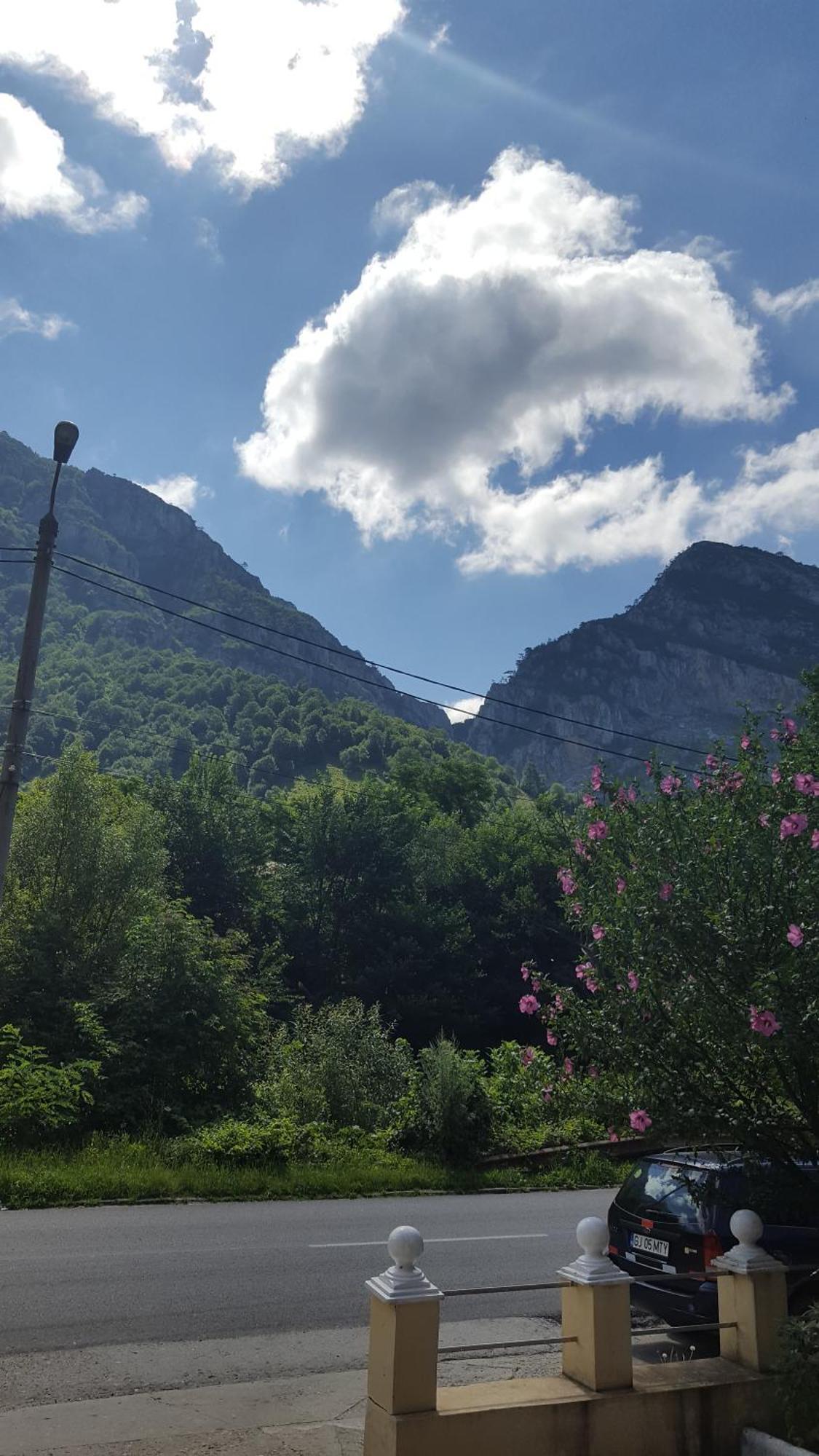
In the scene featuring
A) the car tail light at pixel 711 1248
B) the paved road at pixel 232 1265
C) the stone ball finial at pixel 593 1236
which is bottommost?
the paved road at pixel 232 1265

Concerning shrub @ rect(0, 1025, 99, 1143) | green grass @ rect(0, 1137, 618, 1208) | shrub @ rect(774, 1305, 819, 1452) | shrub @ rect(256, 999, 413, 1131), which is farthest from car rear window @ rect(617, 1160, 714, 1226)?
shrub @ rect(256, 999, 413, 1131)

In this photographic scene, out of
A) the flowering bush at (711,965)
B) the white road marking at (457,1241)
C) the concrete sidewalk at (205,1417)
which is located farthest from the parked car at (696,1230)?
the white road marking at (457,1241)

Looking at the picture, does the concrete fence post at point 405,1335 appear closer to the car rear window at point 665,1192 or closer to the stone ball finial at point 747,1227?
the stone ball finial at point 747,1227

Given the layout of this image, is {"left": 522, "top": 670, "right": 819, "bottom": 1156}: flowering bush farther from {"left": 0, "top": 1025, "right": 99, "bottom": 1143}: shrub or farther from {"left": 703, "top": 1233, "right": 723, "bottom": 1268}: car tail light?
{"left": 0, "top": 1025, "right": 99, "bottom": 1143}: shrub

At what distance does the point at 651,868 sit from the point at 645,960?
A: 2.11 ft

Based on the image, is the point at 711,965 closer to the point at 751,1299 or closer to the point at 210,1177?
the point at 751,1299

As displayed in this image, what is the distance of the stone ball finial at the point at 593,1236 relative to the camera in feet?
17.7

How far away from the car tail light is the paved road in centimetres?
232

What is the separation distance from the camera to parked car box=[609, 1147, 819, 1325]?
7594 millimetres

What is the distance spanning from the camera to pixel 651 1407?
17.7ft

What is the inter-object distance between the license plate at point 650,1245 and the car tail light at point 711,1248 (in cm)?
40

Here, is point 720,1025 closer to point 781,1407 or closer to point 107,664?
point 781,1407

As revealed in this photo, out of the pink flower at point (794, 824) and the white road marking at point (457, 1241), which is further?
the white road marking at point (457, 1241)

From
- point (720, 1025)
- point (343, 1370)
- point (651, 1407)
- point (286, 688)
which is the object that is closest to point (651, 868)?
point (720, 1025)
